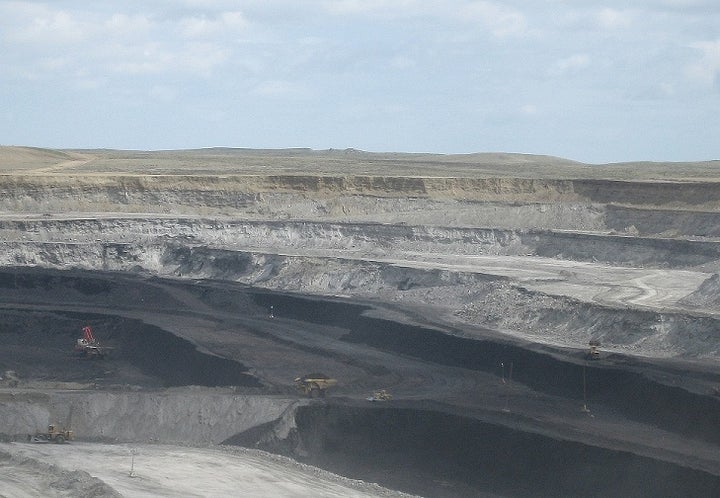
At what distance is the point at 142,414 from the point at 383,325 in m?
14.0

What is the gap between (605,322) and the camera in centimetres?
3750

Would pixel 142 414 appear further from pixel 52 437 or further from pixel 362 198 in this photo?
pixel 362 198

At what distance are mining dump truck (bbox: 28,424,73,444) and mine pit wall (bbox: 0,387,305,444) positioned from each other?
52cm

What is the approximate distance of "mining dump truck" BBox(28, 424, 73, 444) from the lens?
86.0 ft

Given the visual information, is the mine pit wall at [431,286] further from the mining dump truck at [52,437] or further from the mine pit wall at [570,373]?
the mining dump truck at [52,437]

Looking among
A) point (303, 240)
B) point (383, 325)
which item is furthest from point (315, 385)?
point (303, 240)

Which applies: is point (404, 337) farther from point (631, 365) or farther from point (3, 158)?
point (3, 158)

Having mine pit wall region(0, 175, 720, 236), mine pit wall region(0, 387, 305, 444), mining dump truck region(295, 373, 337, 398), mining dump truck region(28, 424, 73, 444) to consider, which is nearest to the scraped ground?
mining dump truck region(28, 424, 73, 444)

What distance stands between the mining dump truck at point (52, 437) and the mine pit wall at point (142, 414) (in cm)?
52

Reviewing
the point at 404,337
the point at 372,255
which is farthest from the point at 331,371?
the point at 372,255

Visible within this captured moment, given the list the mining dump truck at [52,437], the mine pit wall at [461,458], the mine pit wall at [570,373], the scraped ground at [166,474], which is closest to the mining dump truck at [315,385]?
the mine pit wall at [461,458]

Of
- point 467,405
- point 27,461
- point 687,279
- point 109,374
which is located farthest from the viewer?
point 687,279

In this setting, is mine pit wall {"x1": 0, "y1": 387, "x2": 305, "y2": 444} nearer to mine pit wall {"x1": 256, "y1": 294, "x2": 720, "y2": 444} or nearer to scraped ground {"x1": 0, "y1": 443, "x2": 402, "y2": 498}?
scraped ground {"x1": 0, "y1": 443, "x2": 402, "y2": 498}

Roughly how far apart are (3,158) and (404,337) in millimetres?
77477
